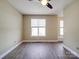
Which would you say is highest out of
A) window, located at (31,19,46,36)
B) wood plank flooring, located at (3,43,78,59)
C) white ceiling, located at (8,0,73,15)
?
white ceiling, located at (8,0,73,15)

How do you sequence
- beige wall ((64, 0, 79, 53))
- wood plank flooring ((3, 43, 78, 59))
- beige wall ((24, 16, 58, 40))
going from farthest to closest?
beige wall ((24, 16, 58, 40)), beige wall ((64, 0, 79, 53)), wood plank flooring ((3, 43, 78, 59))

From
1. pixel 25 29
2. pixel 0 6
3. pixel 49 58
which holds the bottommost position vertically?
pixel 49 58

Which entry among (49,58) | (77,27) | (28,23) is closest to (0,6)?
(49,58)

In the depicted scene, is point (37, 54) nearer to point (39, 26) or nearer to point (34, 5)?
point (34, 5)

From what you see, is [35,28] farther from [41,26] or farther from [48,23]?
[48,23]

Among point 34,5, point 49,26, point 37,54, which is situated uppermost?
point 34,5

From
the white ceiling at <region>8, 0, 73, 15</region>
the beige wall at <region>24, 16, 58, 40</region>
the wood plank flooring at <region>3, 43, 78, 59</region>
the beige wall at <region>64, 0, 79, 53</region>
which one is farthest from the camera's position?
the beige wall at <region>24, 16, 58, 40</region>

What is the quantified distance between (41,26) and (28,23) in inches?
43.8

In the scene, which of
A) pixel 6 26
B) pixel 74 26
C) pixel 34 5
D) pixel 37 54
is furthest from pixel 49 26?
pixel 6 26

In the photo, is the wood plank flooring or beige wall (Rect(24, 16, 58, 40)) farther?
beige wall (Rect(24, 16, 58, 40))

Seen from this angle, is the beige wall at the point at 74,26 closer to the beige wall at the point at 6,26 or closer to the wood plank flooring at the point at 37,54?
the wood plank flooring at the point at 37,54

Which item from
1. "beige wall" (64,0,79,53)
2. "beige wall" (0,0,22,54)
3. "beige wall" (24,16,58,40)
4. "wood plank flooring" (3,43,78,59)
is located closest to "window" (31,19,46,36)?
"beige wall" (24,16,58,40)

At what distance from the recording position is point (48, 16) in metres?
9.91

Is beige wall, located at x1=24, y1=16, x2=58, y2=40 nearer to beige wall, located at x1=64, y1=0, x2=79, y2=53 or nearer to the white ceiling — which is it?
the white ceiling
